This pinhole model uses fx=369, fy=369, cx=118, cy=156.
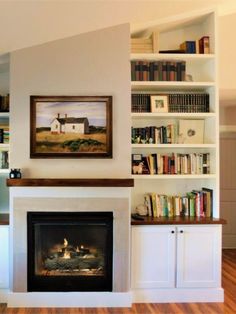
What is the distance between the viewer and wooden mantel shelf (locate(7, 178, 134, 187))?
3.78 m

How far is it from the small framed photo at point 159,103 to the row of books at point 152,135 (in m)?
0.20

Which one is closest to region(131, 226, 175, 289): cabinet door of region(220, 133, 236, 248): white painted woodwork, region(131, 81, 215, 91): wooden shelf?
region(131, 81, 215, 91): wooden shelf

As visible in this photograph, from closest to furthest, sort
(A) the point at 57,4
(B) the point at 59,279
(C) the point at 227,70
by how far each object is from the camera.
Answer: (A) the point at 57,4
(B) the point at 59,279
(C) the point at 227,70

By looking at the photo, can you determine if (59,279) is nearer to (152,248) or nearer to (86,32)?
(152,248)

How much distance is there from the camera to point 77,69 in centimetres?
398

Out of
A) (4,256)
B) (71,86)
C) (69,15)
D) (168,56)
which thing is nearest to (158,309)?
(4,256)

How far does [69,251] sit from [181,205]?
1361 millimetres

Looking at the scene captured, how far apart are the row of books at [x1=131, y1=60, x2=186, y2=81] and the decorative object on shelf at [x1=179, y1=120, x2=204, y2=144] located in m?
0.52

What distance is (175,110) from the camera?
13.8 feet

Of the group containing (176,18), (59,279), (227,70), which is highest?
(176,18)

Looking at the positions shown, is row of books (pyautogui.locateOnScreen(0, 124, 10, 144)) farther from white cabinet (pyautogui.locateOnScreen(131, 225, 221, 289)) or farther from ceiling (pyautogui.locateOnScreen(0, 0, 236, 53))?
white cabinet (pyautogui.locateOnScreen(131, 225, 221, 289))

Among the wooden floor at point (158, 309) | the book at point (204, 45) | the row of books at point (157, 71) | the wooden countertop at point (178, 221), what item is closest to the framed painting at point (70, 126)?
the row of books at point (157, 71)

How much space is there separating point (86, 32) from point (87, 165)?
1434 mm

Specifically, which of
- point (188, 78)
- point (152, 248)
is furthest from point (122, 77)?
point (152, 248)
